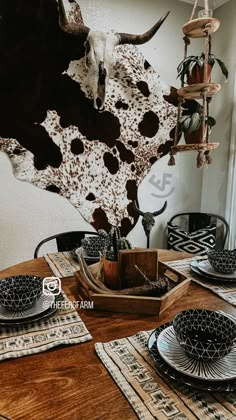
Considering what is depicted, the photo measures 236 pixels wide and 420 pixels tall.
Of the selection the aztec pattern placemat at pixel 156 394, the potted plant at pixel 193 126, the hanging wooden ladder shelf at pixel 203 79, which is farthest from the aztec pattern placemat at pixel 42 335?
the potted plant at pixel 193 126

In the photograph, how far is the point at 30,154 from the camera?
248 centimetres

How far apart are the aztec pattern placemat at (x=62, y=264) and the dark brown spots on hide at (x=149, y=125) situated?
1676 mm

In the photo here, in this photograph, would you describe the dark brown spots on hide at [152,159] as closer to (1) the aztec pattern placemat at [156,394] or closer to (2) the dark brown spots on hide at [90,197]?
(2) the dark brown spots on hide at [90,197]

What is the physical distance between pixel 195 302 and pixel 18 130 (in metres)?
1.94

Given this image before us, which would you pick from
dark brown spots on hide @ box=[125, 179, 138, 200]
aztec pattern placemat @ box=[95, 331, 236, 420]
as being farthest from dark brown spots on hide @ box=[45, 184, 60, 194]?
aztec pattern placemat @ box=[95, 331, 236, 420]

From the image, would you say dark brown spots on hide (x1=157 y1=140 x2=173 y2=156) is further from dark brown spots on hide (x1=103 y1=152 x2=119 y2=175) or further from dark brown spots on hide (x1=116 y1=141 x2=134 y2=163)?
dark brown spots on hide (x1=103 y1=152 x2=119 y2=175)

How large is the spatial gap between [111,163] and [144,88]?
79cm

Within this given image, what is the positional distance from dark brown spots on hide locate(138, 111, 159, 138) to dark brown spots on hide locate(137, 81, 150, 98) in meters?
0.18

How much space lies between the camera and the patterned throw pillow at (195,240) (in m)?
2.91

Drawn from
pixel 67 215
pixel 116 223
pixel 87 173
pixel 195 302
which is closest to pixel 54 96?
pixel 87 173

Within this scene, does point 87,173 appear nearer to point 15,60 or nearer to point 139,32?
point 15,60

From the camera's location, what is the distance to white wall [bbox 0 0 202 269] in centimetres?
252

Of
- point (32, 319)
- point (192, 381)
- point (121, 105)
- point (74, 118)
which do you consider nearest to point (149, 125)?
point (121, 105)

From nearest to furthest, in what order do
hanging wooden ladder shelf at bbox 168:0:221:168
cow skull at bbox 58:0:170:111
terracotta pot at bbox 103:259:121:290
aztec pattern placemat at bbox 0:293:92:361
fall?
aztec pattern placemat at bbox 0:293:92:361, terracotta pot at bbox 103:259:121:290, hanging wooden ladder shelf at bbox 168:0:221:168, cow skull at bbox 58:0:170:111
